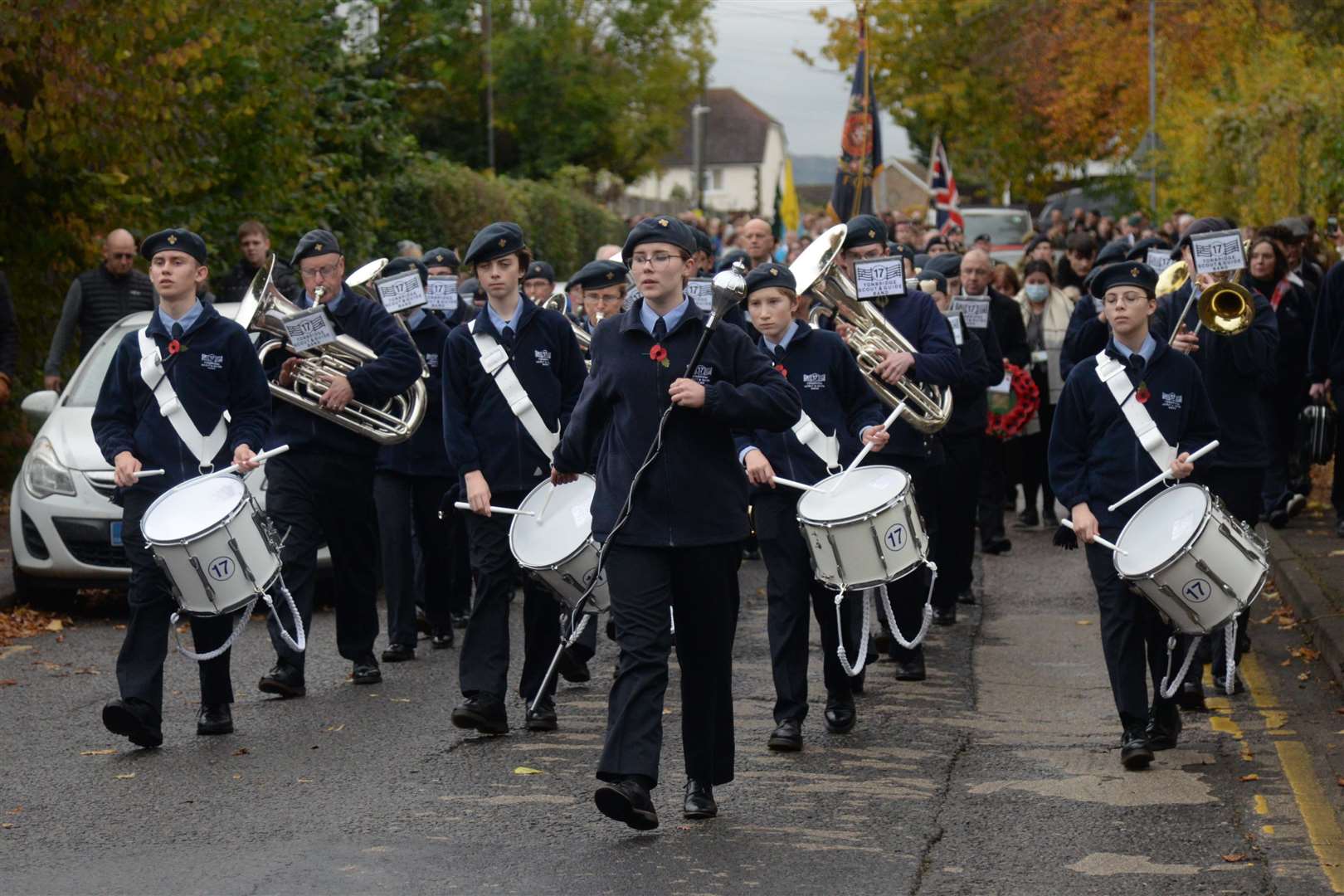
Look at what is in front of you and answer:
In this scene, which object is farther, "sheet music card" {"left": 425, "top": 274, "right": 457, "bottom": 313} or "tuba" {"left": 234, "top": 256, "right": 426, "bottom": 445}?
"sheet music card" {"left": 425, "top": 274, "right": 457, "bottom": 313}

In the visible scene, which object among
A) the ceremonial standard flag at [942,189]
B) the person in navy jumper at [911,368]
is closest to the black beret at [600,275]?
the person in navy jumper at [911,368]

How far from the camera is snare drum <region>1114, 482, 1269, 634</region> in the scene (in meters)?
7.41

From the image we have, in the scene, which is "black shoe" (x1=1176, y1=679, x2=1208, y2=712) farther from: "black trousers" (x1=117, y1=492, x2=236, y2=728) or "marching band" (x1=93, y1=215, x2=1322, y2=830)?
"black trousers" (x1=117, y1=492, x2=236, y2=728)

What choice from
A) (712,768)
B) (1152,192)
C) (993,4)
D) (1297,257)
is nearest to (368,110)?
(1297,257)

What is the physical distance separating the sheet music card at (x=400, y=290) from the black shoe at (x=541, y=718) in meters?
2.84

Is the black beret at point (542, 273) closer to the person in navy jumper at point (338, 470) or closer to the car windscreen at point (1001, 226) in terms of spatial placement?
the person in navy jumper at point (338, 470)

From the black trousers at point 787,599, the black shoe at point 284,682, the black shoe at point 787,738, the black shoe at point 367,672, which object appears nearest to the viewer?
the black shoe at point 787,738

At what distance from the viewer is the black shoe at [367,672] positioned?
9.78m

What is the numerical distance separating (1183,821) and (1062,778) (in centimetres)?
78

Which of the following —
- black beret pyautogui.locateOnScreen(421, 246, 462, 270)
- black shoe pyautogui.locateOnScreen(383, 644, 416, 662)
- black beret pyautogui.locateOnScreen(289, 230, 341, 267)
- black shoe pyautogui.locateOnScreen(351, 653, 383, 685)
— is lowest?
black shoe pyautogui.locateOnScreen(383, 644, 416, 662)

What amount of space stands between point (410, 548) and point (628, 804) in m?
4.15

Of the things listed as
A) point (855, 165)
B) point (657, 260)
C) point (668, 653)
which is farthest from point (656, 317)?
point (855, 165)

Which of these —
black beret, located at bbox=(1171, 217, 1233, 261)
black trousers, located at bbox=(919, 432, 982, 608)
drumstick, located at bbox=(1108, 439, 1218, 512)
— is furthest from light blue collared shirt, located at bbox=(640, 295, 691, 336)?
black trousers, located at bbox=(919, 432, 982, 608)

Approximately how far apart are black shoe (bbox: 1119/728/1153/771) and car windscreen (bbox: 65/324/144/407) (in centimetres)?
698
